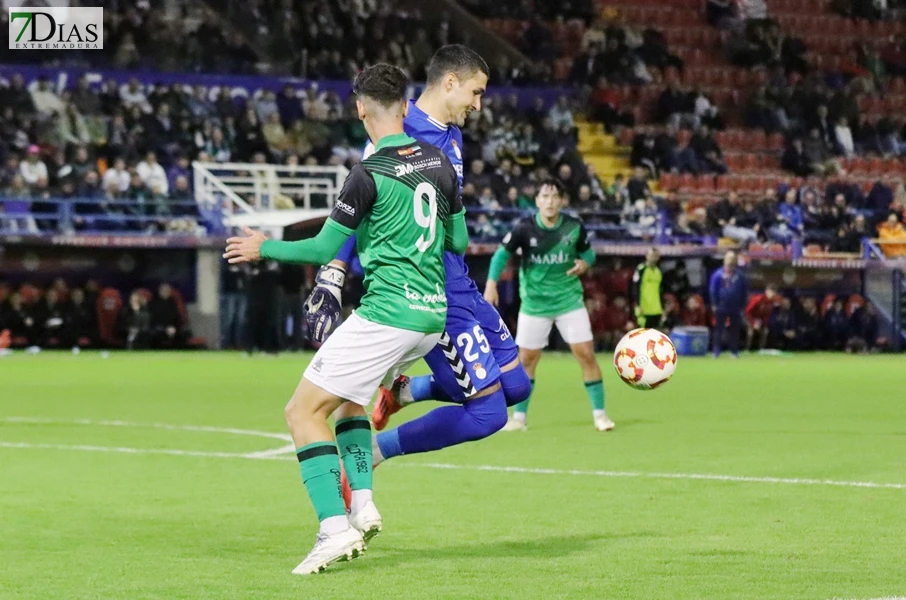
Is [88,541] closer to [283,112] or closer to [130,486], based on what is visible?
[130,486]

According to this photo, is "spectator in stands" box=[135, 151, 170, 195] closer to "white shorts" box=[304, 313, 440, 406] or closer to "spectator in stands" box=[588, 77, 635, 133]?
"spectator in stands" box=[588, 77, 635, 133]

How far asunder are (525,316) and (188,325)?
16.5 m

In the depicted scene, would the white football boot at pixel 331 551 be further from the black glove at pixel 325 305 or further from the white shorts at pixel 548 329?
the white shorts at pixel 548 329

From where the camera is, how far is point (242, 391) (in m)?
18.8

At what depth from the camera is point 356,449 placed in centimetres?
712

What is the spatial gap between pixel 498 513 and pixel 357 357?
221 centimetres

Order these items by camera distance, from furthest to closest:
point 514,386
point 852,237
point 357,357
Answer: point 852,237 → point 514,386 → point 357,357

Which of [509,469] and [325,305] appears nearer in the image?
[325,305]

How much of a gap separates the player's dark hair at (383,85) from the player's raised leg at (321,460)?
1266 millimetres

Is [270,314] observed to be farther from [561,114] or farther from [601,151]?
[601,151]

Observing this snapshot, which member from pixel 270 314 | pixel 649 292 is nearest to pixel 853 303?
pixel 649 292

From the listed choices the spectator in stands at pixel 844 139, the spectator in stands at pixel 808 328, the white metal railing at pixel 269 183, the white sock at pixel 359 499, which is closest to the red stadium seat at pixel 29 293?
the white metal railing at pixel 269 183

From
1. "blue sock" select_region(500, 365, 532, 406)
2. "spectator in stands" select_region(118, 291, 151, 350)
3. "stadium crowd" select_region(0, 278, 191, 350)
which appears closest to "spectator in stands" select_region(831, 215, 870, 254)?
"stadium crowd" select_region(0, 278, 191, 350)

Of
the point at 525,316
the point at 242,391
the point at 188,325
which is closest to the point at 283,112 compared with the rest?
the point at 188,325
